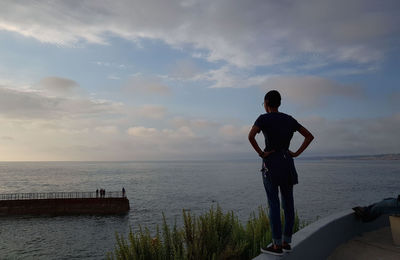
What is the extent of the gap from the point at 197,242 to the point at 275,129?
2.17 m

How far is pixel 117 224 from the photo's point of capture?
123 feet

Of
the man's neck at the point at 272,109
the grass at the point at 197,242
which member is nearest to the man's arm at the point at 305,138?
the man's neck at the point at 272,109

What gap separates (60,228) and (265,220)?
36.6 meters

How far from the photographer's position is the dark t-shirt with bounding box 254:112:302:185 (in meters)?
3.32

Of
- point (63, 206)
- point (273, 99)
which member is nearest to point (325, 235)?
point (273, 99)

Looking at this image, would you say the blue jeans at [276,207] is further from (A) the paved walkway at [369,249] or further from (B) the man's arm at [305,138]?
(A) the paved walkway at [369,249]

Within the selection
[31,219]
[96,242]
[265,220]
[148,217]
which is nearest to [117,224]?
[148,217]

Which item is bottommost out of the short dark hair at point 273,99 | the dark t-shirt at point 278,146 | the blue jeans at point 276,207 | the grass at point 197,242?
the grass at point 197,242

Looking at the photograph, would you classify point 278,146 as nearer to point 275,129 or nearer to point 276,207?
point 275,129

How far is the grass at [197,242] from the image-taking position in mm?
4070

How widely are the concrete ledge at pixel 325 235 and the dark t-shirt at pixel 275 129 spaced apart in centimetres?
123

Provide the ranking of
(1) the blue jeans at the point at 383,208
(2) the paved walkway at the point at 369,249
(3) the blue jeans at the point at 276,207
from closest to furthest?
(3) the blue jeans at the point at 276,207, (2) the paved walkway at the point at 369,249, (1) the blue jeans at the point at 383,208

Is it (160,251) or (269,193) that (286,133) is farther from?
(160,251)

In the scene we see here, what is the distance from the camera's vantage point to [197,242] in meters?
4.30
